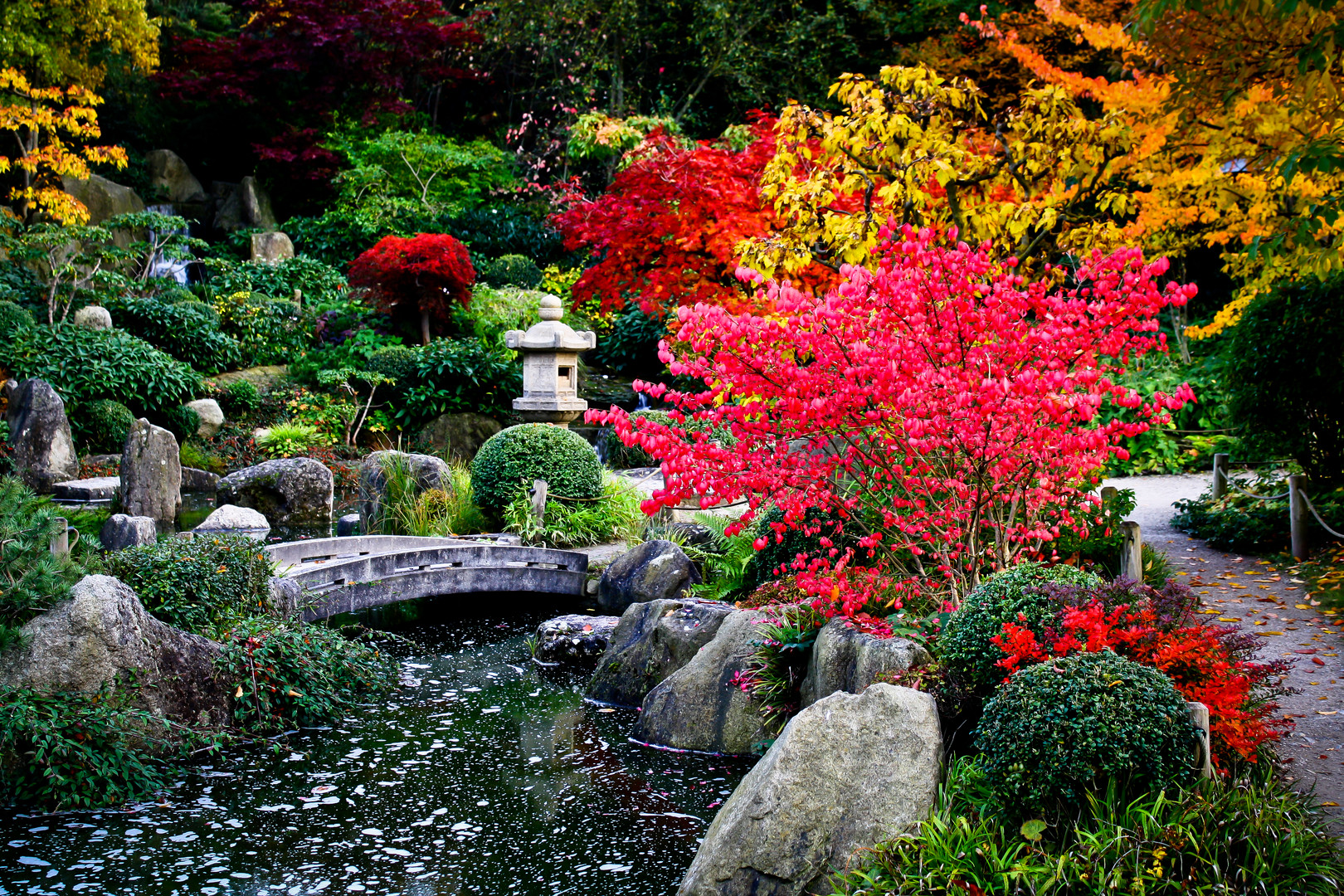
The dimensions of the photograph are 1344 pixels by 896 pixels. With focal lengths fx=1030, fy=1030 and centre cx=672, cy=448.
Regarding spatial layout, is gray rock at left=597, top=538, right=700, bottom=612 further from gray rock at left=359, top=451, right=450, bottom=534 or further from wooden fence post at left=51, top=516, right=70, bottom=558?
wooden fence post at left=51, top=516, right=70, bottom=558

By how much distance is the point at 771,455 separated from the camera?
5074 mm

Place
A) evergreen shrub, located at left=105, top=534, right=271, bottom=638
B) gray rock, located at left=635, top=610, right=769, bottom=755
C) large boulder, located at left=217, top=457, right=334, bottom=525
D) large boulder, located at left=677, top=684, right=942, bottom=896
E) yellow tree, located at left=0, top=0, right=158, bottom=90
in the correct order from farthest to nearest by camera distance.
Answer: yellow tree, located at left=0, top=0, right=158, bottom=90, large boulder, located at left=217, top=457, right=334, bottom=525, evergreen shrub, located at left=105, top=534, right=271, bottom=638, gray rock, located at left=635, top=610, right=769, bottom=755, large boulder, located at left=677, top=684, right=942, bottom=896

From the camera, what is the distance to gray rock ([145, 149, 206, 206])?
19891 millimetres

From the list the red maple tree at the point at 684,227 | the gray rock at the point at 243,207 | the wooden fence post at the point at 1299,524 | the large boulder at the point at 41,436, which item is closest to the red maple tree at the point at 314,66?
the gray rock at the point at 243,207

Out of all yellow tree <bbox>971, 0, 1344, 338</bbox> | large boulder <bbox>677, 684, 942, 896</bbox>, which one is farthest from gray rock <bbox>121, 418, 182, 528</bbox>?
yellow tree <bbox>971, 0, 1344, 338</bbox>

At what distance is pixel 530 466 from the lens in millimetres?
9766

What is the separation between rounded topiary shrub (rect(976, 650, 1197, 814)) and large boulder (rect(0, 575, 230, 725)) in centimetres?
402

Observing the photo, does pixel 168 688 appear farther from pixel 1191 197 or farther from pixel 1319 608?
pixel 1191 197

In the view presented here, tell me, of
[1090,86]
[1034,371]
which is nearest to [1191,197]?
[1090,86]

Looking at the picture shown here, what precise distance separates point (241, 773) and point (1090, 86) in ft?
23.7

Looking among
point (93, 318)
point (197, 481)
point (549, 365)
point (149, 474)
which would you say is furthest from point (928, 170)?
point (93, 318)

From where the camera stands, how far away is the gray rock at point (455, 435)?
47.6 ft

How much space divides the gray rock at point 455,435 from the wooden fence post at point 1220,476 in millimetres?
9069

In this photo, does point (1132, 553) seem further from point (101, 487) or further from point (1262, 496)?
point (101, 487)
